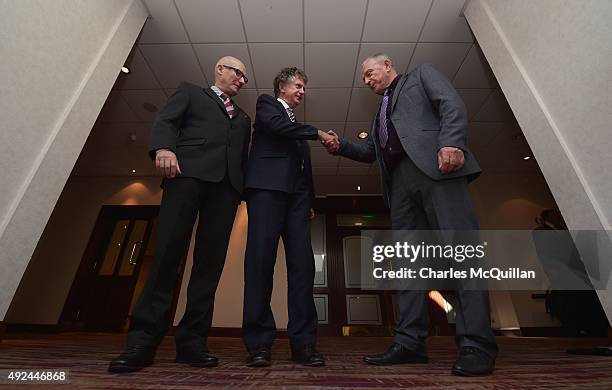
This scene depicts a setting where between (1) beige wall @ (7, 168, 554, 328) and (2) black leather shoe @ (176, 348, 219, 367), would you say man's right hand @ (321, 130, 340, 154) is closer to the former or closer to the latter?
(2) black leather shoe @ (176, 348, 219, 367)

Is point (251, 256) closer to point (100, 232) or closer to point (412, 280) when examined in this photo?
point (412, 280)

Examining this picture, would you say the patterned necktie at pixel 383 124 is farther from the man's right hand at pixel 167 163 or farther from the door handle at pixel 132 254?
the door handle at pixel 132 254

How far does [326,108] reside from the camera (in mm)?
3727

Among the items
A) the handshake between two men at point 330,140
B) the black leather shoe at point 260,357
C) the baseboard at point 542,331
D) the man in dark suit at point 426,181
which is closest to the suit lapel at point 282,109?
the handshake between two men at point 330,140

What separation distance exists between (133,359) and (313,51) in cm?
270

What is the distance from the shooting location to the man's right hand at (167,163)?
1291 mm

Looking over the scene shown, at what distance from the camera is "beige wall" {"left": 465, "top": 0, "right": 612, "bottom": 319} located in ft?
4.71

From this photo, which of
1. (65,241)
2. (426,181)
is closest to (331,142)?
(426,181)

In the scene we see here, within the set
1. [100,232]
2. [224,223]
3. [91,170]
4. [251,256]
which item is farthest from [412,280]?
[91,170]

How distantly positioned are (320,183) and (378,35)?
3070 mm

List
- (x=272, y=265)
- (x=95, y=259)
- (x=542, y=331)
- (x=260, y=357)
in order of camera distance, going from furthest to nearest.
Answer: (x=95, y=259) → (x=542, y=331) → (x=272, y=265) → (x=260, y=357)

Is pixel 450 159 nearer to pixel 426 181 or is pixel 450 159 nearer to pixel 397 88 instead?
pixel 426 181

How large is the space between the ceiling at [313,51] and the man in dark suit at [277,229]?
4.63 ft

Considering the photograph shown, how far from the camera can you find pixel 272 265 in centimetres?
145
